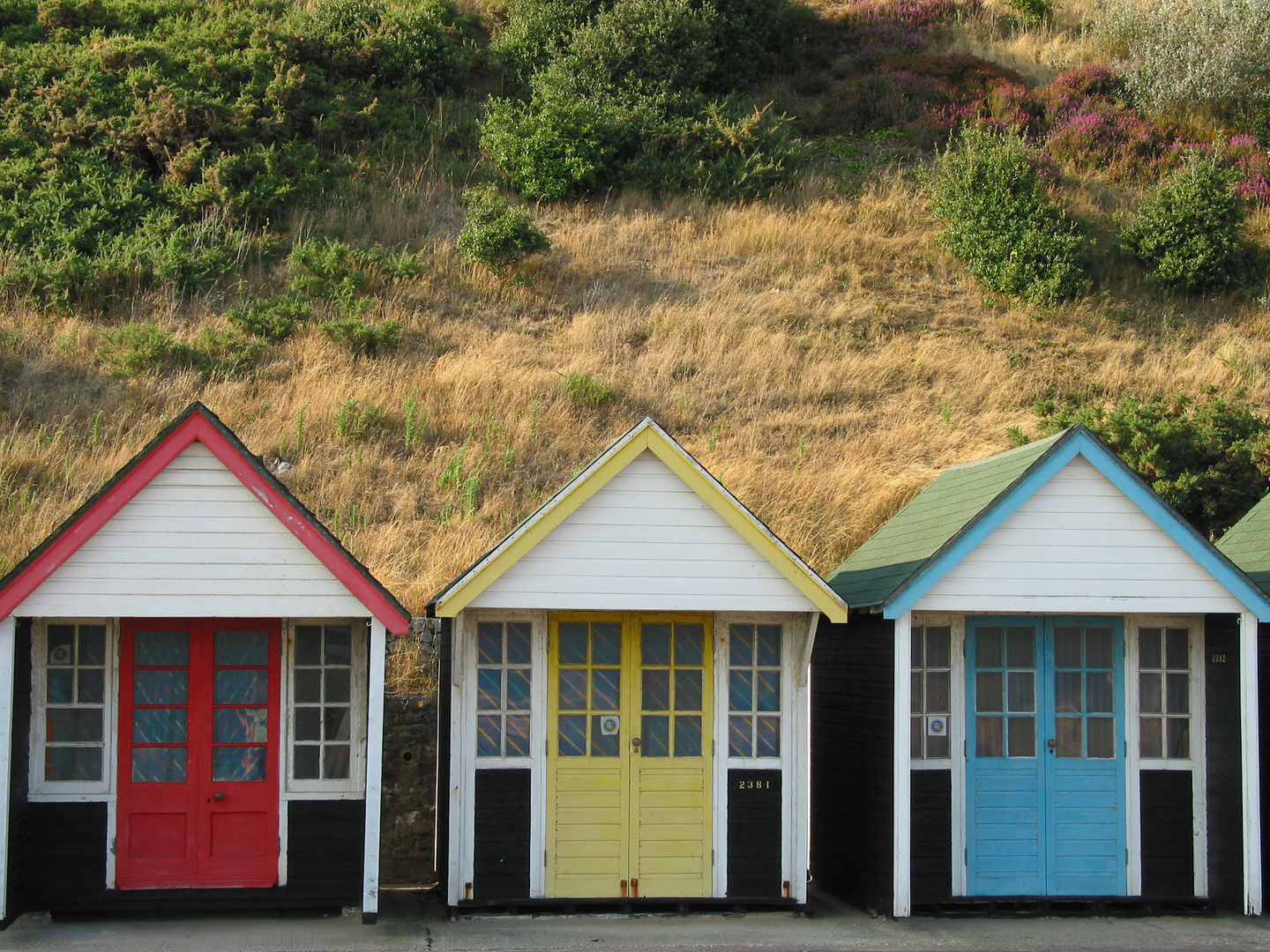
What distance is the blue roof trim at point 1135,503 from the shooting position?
30.9ft

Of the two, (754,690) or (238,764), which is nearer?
(238,764)

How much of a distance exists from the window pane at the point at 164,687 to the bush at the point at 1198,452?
35.1ft

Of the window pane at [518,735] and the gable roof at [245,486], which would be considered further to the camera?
the window pane at [518,735]

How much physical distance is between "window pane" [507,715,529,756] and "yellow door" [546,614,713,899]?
194mm

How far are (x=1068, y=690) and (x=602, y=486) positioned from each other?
4.13 metres

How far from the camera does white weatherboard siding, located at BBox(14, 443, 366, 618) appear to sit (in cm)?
861

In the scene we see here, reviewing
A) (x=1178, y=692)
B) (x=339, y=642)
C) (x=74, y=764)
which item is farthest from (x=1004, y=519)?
(x=74, y=764)

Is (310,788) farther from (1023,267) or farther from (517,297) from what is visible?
(1023,267)

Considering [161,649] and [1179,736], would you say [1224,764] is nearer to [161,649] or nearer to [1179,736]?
[1179,736]

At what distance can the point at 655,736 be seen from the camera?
32.0 ft

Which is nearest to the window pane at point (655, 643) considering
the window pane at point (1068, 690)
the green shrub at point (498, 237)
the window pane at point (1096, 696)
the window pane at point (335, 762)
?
the window pane at point (335, 762)

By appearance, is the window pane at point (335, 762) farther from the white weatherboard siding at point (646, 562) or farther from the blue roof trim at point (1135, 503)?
the blue roof trim at point (1135, 503)

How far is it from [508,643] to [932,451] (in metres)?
9.91

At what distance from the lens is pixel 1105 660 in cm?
1013
